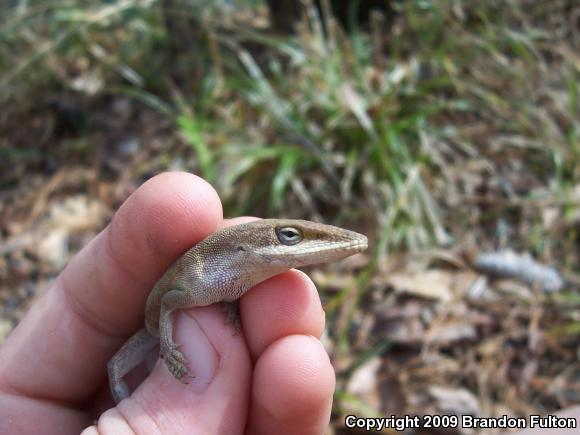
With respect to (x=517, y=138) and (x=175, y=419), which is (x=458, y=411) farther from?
(x=517, y=138)

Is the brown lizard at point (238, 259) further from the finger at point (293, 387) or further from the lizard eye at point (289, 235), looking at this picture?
the finger at point (293, 387)

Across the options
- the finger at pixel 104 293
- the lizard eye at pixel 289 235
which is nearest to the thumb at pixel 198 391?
the finger at pixel 104 293

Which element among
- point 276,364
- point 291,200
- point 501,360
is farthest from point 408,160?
point 276,364

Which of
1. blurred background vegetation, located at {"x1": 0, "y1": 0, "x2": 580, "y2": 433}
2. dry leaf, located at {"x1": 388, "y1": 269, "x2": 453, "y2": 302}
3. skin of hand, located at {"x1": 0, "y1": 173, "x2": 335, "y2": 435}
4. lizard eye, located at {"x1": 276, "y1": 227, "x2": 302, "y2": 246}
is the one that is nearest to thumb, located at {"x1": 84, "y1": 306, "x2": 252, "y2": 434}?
skin of hand, located at {"x1": 0, "y1": 173, "x2": 335, "y2": 435}

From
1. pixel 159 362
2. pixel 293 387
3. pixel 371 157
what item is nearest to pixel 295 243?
pixel 293 387

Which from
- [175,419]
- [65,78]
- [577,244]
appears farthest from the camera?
[65,78]

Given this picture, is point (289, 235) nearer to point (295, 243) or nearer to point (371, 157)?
point (295, 243)

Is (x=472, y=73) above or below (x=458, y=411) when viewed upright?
above
